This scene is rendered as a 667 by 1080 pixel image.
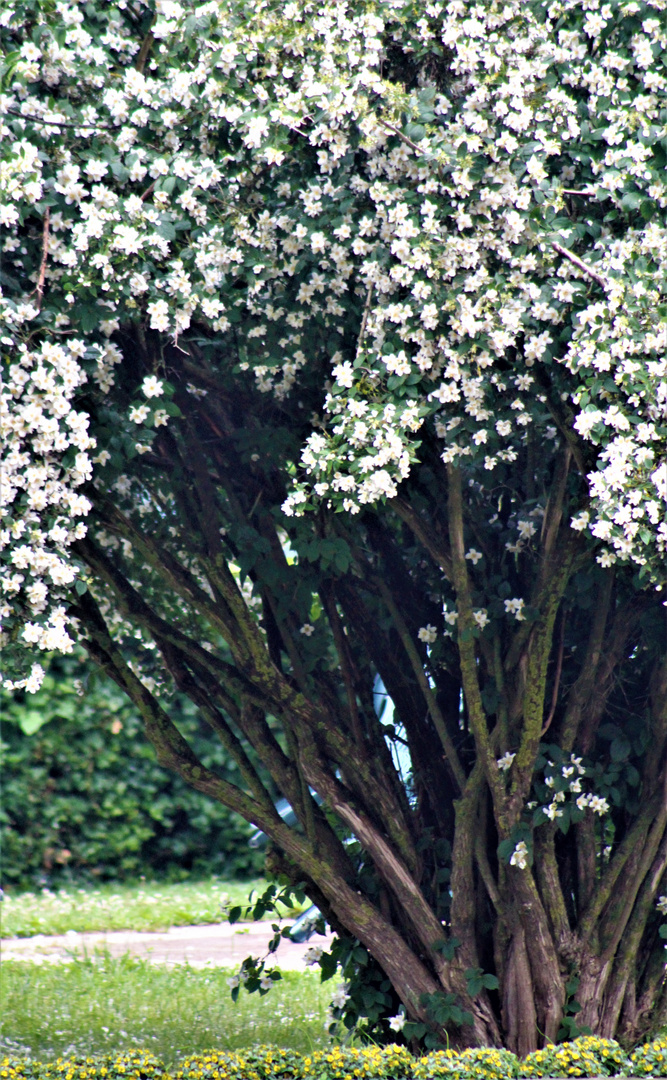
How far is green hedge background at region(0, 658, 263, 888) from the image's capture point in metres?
7.13

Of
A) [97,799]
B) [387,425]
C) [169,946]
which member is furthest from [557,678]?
[97,799]

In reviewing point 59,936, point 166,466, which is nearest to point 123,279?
point 166,466

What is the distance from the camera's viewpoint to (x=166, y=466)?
3.43 metres

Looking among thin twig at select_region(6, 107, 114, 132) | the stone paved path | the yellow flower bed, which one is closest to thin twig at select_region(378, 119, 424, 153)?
thin twig at select_region(6, 107, 114, 132)

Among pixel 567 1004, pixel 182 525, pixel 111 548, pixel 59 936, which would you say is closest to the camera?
pixel 567 1004

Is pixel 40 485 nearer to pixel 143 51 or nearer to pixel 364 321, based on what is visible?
pixel 364 321

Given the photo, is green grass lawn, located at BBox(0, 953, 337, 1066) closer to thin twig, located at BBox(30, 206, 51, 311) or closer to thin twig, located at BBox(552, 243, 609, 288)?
thin twig, located at BBox(30, 206, 51, 311)

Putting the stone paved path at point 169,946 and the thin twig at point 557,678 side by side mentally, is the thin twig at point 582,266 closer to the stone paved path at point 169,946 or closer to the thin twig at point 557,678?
the thin twig at point 557,678

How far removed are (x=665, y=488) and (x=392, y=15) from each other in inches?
52.6

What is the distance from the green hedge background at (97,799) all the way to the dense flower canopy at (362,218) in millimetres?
4457

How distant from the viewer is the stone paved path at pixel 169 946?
5.76 m

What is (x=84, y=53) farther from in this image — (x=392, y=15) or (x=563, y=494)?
(x=563, y=494)

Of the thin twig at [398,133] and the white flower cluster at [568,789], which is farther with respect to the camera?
the white flower cluster at [568,789]

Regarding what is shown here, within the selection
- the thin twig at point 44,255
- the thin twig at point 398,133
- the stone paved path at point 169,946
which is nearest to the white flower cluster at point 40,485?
the thin twig at point 44,255
